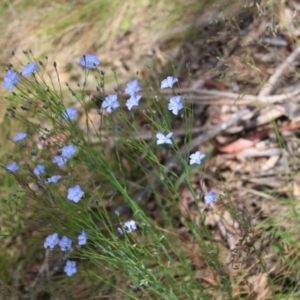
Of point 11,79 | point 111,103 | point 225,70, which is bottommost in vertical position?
point 225,70

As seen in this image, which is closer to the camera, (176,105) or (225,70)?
(176,105)

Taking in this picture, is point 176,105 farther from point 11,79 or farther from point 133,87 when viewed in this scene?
point 11,79

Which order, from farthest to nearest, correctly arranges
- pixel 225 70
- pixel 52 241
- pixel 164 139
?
pixel 225 70 < pixel 52 241 < pixel 164 139

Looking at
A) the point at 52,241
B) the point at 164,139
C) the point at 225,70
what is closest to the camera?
the point at 164,139

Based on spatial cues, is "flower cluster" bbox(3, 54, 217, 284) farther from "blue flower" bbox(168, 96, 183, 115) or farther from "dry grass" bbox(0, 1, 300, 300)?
"dry grass" bbox(0, 1, 300, 300)

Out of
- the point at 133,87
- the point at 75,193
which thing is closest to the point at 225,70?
the point at 133,87

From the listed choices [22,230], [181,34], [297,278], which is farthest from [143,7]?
Answer: [297,278]

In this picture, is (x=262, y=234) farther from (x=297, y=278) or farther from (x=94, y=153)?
(x=94, y=153)

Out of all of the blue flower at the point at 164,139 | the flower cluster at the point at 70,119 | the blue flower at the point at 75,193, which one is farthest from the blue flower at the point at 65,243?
the blue flower at the point at 164,139

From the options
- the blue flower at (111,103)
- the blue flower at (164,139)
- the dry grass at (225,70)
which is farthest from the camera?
the dry grass at (225,70)

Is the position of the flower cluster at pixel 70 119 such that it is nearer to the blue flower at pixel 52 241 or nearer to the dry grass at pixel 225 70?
the blue flower at pixel 52 241

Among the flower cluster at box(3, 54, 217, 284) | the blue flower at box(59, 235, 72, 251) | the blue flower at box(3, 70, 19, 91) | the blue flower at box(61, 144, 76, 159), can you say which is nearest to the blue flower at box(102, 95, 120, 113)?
the flower cluster at box(3, 54, 217, 284)
